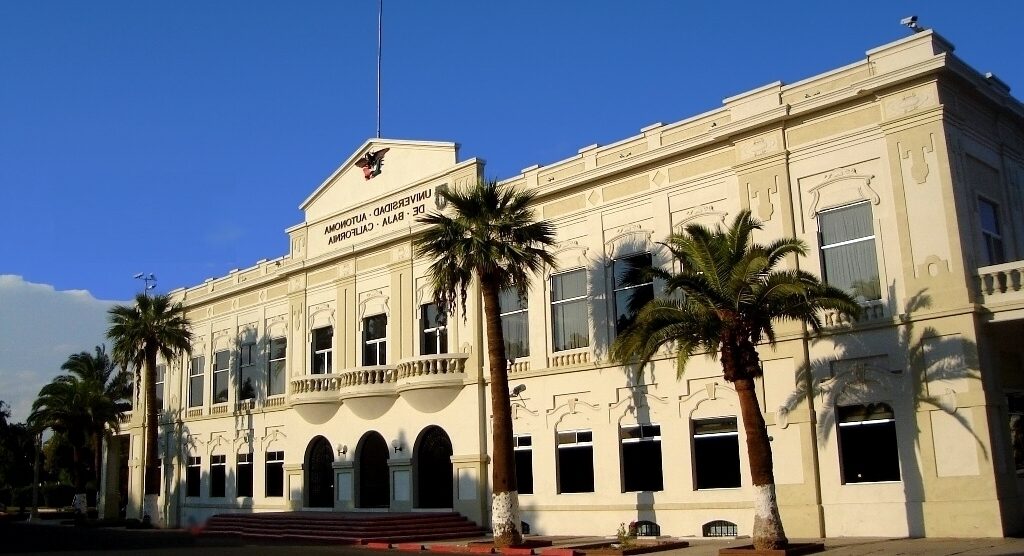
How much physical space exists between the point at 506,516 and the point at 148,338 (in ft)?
89.4

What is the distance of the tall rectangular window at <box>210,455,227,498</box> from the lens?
44.8m

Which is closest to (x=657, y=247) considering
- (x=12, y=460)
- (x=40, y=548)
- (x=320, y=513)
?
(x=320, y=513)

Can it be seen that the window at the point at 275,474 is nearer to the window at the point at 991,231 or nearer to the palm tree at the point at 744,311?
the palm tree at the point at 744,311

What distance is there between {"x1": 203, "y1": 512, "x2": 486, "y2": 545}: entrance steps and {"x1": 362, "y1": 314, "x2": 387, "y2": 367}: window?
5.98 m

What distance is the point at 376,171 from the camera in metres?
38.0

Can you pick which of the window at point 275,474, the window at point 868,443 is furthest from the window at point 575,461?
the window at point 275,474

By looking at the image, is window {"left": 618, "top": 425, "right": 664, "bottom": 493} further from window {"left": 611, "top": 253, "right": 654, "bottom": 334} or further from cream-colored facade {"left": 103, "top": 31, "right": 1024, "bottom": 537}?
window {"left": 611, "top": 253, "right": 654, "bottom": 334}

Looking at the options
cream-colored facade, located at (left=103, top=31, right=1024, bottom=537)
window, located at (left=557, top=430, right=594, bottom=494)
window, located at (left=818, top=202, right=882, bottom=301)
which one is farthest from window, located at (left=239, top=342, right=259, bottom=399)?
window, located at (left=818, top=202, right=882, bottom=301)

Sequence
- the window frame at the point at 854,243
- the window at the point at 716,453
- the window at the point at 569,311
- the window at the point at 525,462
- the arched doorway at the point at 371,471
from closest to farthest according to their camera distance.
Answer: the window frame at the point at 854,243 < the window at the point at 716,453 < the window at the point at 569,311 < the window at the point at 525,462 < the arched doorway at the point at 371,471

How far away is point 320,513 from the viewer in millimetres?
35656

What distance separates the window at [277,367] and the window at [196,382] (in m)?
6.73

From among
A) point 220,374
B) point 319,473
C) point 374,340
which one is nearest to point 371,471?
point 319,473

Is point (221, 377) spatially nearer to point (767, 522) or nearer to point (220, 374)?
point (220, 374)

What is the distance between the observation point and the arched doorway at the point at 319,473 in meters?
38.5
